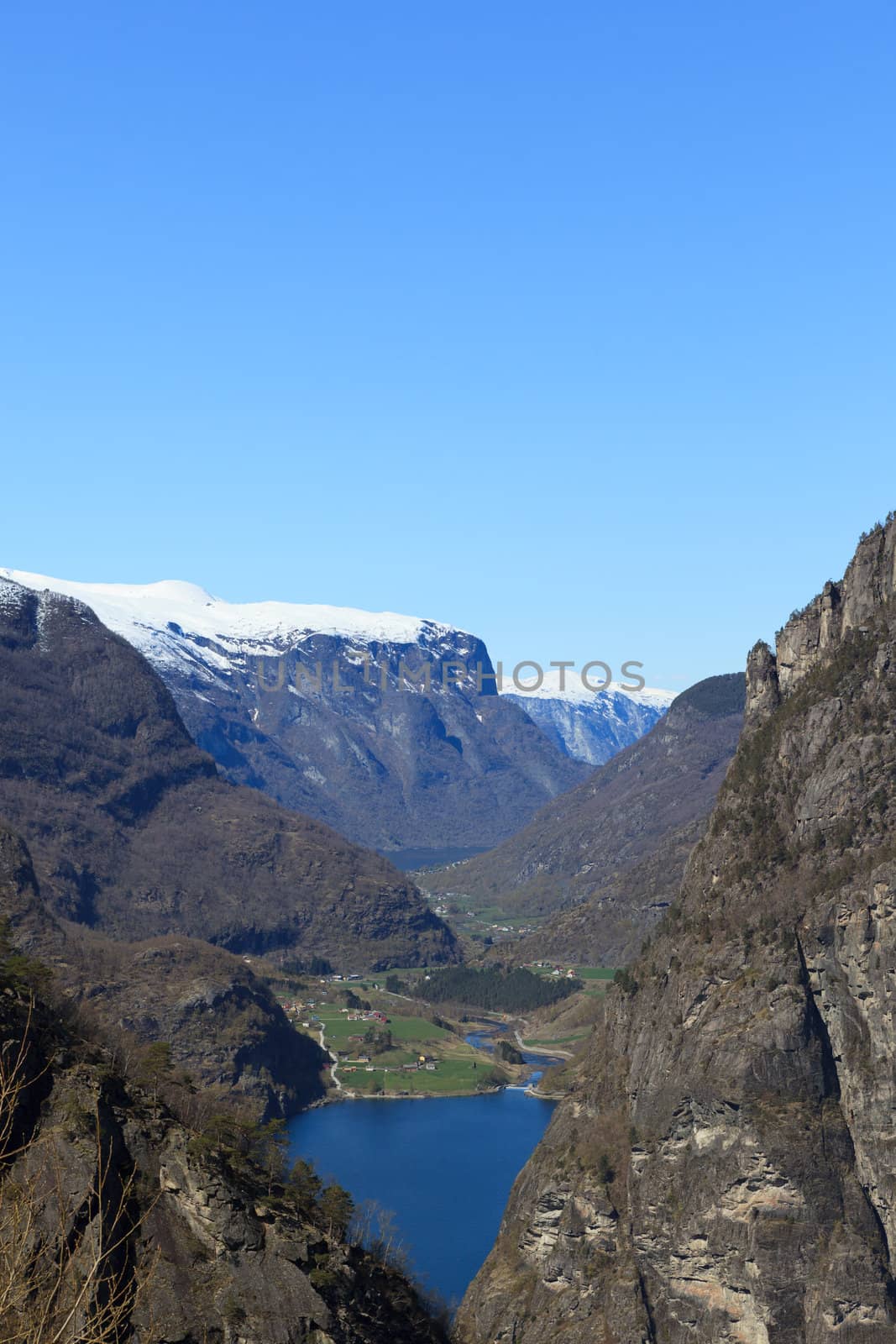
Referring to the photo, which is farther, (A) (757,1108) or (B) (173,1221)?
(A) (757,1108)

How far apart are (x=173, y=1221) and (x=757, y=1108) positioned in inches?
3039

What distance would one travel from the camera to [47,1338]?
31.3 metres

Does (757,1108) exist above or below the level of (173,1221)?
below

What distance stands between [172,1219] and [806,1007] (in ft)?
271

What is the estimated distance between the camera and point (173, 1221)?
60625 millimetres

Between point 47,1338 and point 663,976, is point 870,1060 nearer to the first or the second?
point 663,976

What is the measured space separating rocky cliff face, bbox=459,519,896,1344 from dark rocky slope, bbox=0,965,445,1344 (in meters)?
60.5

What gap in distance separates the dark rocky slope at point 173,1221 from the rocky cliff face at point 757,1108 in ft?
198

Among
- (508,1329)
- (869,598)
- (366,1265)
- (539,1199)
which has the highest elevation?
(869,598)

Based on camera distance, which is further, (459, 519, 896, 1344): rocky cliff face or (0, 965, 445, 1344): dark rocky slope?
(459, 519, 896, 1344): rocky cliff face

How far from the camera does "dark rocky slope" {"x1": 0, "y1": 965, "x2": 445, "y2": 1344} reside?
5628 centimetres

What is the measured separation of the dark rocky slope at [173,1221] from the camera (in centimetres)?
5628

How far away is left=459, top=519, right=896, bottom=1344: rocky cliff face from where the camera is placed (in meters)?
119

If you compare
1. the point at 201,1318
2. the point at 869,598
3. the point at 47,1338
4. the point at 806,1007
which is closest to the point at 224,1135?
the point at 201,1318
